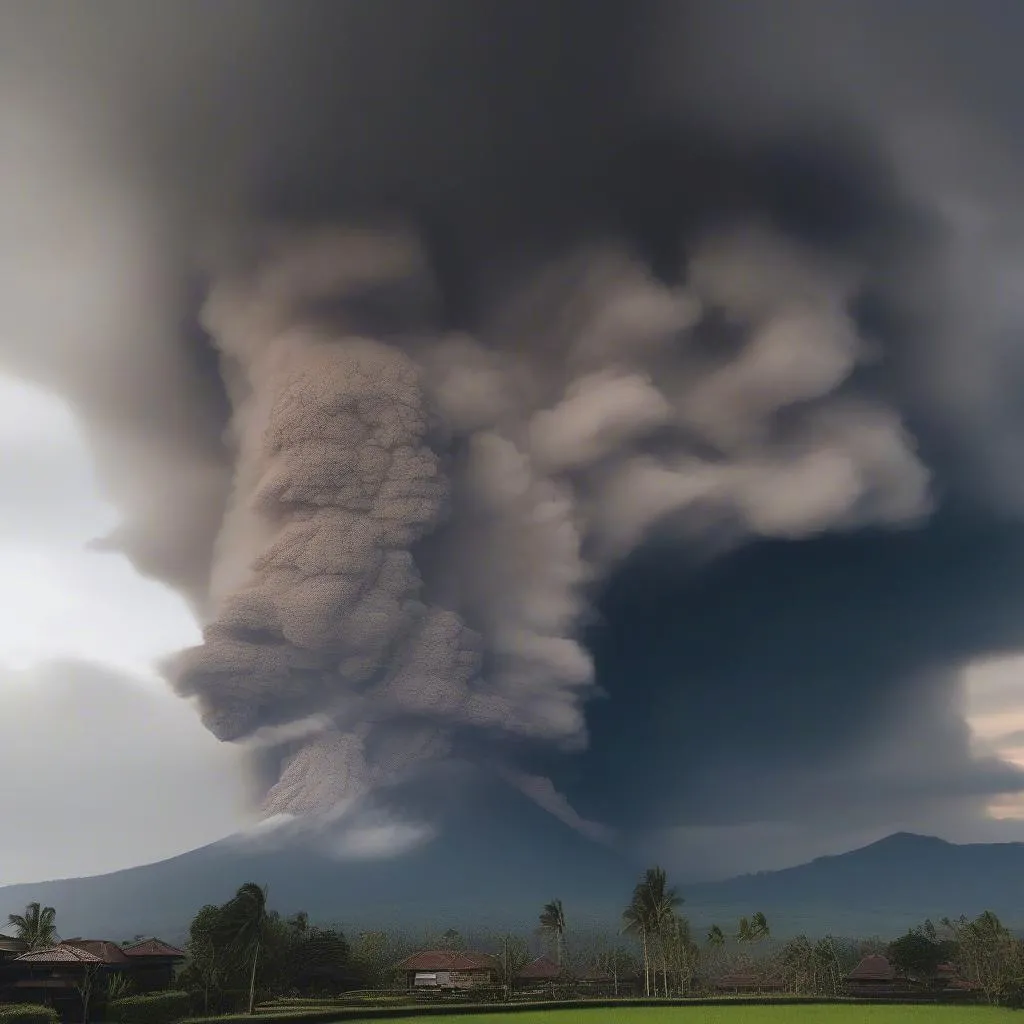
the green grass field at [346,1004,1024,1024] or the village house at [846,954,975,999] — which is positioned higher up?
the green grass field at [346,1004,1024,1024]

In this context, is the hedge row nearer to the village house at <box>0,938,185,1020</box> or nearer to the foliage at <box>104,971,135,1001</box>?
the foliage at <box>104,971,135,1001</box>

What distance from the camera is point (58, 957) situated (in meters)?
51.5

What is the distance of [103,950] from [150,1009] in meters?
11.9

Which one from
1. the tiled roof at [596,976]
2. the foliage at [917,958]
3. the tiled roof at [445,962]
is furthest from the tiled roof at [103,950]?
the foliage at [917,958]

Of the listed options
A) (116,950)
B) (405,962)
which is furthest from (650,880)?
(116,950)

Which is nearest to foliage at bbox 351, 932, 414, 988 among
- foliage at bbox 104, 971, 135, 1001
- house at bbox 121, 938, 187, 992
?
house at bbox 121, 938, 187, 992

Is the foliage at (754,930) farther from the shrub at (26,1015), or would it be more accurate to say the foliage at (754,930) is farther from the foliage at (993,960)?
the shrub at (26,1015)

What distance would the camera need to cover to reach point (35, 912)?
79125 millimetres

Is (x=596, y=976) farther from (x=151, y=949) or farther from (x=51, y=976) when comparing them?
(x=51, y=976)

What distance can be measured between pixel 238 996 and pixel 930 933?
8845cm

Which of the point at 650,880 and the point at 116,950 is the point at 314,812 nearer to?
the point at 650,880

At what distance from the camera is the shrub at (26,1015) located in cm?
3631

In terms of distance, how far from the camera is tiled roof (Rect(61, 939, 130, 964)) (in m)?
54.2

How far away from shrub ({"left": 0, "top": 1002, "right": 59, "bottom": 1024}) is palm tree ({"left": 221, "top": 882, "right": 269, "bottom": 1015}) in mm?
21212
